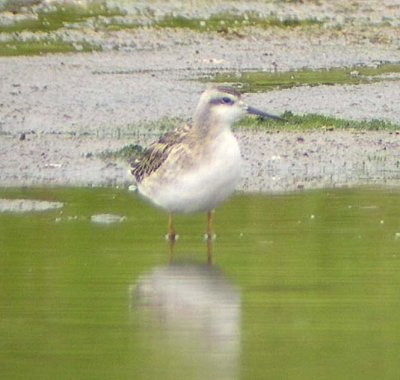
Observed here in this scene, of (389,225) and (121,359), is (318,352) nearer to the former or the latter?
(121,359)

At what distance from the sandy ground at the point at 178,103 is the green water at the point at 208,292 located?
4.60 ft

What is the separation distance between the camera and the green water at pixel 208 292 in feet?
22.7

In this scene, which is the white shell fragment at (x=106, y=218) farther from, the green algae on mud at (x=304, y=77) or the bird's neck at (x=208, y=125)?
the green algae on mud at (x=304, y=77)

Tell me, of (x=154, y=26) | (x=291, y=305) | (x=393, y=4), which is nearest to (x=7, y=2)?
(x=154, y=26)

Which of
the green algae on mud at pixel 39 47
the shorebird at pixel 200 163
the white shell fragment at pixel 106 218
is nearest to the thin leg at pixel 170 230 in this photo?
the shorebird at pixel 200 163

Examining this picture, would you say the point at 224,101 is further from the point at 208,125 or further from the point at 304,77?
the point at 304,77

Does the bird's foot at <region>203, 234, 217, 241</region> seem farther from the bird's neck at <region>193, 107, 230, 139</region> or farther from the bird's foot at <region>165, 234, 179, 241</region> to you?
the bird's neck at <region>193, 107, 230, 139</region>

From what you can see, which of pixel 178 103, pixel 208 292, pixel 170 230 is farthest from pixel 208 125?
pixel 178 103

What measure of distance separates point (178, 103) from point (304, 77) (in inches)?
97.5

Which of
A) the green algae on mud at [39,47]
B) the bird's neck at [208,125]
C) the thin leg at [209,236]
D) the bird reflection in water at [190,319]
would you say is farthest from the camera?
the green algae on mud at [39,47]

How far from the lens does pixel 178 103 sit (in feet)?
54.7

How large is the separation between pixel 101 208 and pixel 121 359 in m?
3.98

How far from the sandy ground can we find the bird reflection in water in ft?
10.7

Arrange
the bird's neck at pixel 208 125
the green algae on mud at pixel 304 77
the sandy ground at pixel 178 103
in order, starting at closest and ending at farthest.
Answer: the bird's neck at pixel 208 125 < the sandy ground at pixel 178 103 < the green algae on mud at pixel 304 77
